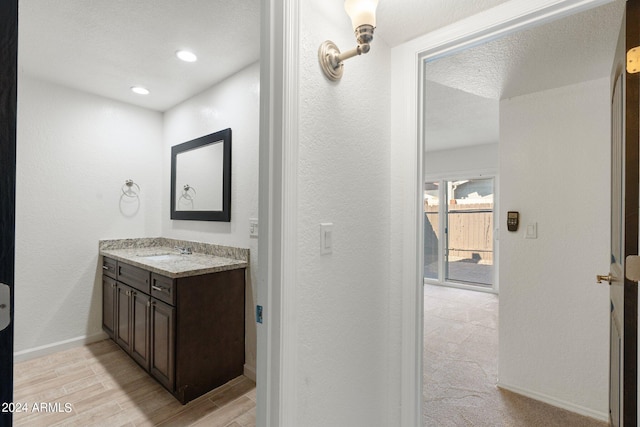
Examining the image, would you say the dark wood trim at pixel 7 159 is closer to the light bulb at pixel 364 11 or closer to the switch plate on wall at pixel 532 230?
the light bulb at pixel 364 11

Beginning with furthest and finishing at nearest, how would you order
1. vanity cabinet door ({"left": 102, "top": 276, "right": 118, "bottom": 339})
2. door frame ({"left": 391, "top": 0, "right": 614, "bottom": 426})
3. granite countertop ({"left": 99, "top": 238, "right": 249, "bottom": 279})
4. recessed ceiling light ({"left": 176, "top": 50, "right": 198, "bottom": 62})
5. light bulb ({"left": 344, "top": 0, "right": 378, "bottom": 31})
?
1. vanity cabinet door ({"left": 102, "top": 276, "right": 118, "bottom": 339})
2. recessed ceiling light ({"left": 176, "top": 50, "right": 198, "bottom": 62})
3. granite countertop ({"left": 99, "top": 238, "right": 249, "bottom": 279})
4. door frame ({"left": 391, "top": 0, "right": 614, "bottom": 426})
5. light bulb ({"left": 344, "top": 0, "right": 378, "bottom": 31})

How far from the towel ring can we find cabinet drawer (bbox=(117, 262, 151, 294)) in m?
0.91

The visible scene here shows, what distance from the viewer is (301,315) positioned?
1018 millimetres

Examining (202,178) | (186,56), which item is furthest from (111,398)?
(186,56)

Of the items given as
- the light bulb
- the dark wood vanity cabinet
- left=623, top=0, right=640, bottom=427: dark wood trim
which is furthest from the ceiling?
the dark wood vanity cabinet

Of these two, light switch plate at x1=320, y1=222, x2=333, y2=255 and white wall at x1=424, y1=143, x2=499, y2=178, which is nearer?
light switch plate at x1=320, y1=222, x2=333, y2=255

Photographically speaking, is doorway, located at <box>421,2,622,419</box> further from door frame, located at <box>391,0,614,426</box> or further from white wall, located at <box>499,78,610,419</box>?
door frame, located at <box>391,0,614,426</box>

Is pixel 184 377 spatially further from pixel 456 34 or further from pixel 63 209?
pixel 456 34

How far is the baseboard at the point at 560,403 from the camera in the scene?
196 centimetres

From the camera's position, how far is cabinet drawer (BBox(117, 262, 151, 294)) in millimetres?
2275

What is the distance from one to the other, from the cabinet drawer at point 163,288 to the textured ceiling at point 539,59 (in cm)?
226

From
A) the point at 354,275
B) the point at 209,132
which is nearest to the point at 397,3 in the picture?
the point at 354,275

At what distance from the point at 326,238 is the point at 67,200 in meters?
3.03

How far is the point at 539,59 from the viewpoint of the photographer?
1.82m
